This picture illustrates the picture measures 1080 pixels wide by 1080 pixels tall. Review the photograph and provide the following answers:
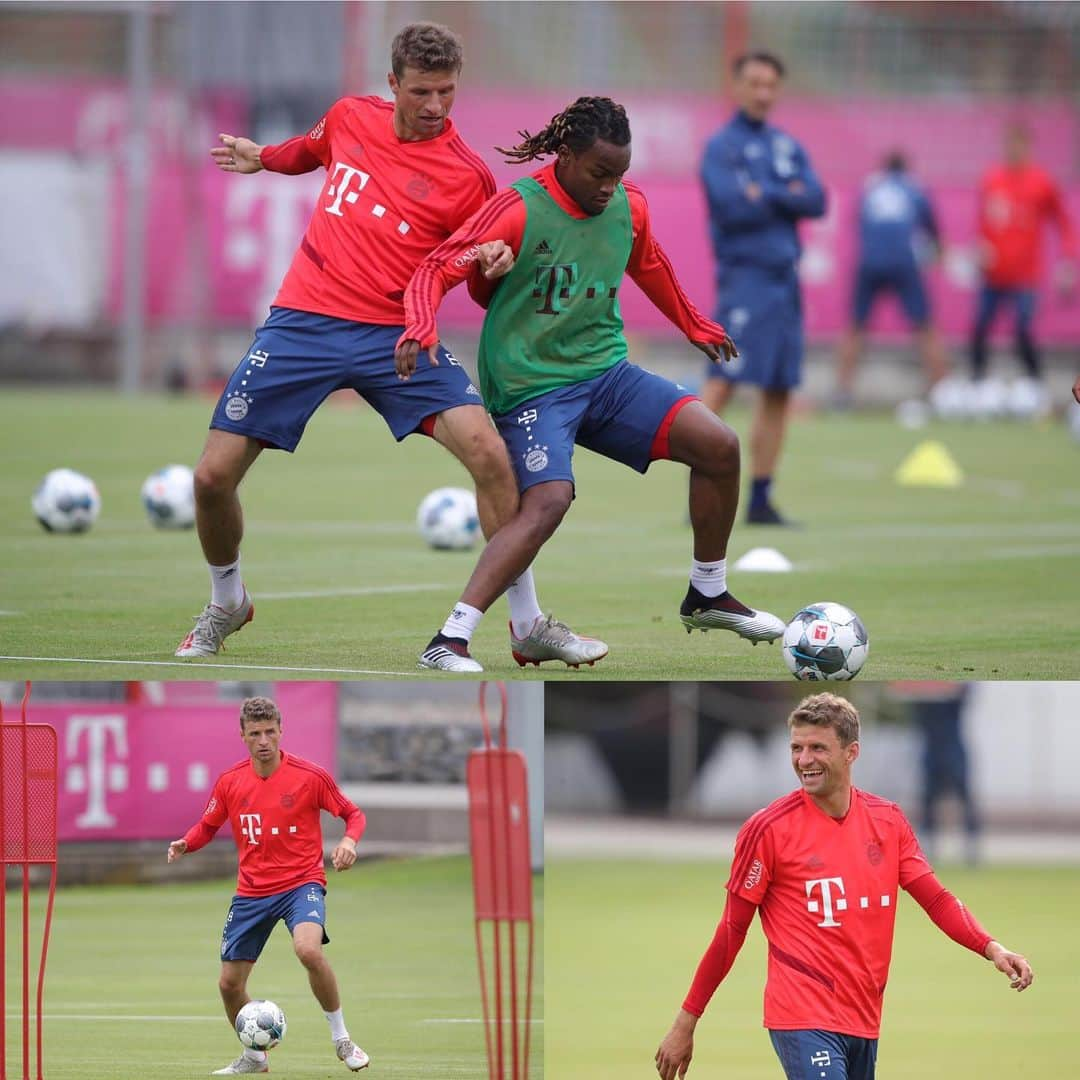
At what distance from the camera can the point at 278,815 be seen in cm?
905

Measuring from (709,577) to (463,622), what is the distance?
45.3 inches

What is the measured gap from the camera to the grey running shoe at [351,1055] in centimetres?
848

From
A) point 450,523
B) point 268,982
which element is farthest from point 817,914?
point 450,523

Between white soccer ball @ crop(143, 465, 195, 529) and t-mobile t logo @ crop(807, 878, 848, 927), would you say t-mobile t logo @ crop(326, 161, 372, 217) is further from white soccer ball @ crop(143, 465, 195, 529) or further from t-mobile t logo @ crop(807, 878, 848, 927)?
white soccer ball @ crop(143, 465, 195, 529)

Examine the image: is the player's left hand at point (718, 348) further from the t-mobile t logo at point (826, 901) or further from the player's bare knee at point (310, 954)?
the player's bare knee at point (310, 954)

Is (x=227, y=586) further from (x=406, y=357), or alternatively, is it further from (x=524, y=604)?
(x=406, y=357)

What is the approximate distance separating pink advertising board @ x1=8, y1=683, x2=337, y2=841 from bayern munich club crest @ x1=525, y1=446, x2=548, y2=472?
156 inches

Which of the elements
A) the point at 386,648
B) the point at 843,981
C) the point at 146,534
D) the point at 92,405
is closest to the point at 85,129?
the point at 92,405

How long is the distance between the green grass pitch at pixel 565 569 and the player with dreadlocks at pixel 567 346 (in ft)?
2.00

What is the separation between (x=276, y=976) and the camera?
413 inches

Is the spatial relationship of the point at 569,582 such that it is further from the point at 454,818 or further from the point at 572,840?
the point at 572,840

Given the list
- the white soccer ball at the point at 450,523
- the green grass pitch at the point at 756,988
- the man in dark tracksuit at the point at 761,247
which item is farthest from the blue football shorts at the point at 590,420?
the man in dark tracksuit at the point at 761,247

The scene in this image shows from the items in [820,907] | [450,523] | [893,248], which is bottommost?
[820,907]

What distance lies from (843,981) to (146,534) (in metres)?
7.32
